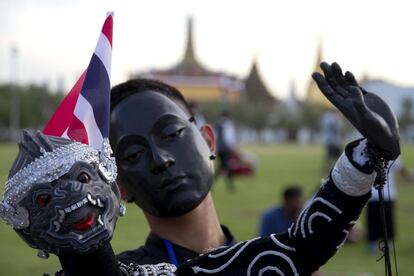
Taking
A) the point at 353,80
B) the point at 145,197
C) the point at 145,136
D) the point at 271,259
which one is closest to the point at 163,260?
the point at 145,197

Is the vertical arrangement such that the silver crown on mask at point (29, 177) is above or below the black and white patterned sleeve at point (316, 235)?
above

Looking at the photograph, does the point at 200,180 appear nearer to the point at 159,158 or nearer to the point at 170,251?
the point at 159,158

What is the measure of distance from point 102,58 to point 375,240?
5.78 meters

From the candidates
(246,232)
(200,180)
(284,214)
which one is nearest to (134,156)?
(200,180)

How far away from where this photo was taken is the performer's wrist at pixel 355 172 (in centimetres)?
158

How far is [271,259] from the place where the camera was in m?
1.69

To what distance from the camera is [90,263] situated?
157cm

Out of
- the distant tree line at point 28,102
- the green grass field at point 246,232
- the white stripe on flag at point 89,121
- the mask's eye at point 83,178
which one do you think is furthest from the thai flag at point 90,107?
the distant tree line at point 28,102

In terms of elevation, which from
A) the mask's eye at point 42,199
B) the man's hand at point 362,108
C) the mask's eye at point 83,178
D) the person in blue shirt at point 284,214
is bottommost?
the person in blue shirt at point 284,214

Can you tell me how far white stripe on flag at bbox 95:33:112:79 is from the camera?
1.82 meters

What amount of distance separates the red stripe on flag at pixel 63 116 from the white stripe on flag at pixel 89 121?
28 mm

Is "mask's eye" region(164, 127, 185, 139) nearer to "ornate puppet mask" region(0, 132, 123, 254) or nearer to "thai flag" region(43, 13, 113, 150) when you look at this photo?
"thai flag" region(43, 13, 113, 150)

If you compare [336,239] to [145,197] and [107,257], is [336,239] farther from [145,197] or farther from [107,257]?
[145,197]

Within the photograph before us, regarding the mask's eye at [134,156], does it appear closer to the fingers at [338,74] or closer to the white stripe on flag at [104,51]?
the white stripe on flag at [104,51]
